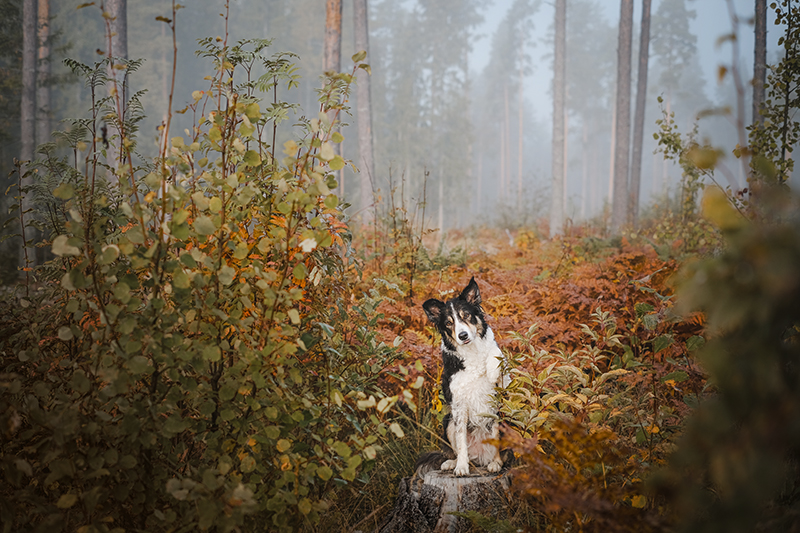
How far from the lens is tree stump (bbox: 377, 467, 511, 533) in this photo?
8.00 ft

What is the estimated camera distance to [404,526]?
2496 mm

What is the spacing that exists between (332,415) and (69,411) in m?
1.15

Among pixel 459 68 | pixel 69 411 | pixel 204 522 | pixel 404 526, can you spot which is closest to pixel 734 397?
pixel 204 522

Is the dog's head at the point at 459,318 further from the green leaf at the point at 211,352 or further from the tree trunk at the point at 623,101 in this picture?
the tree trunk at the point at 623,101

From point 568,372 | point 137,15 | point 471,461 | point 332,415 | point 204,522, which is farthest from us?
point 137,15

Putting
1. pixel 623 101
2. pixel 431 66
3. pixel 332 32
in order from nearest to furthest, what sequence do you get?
pixel 332 32 → pixel 623 101 → pixel 431 66

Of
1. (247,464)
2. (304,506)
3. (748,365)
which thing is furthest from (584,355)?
(748,365)

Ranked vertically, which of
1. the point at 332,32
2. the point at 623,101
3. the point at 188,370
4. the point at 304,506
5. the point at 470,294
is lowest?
the point at 304,506

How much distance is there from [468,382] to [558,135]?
13.0m

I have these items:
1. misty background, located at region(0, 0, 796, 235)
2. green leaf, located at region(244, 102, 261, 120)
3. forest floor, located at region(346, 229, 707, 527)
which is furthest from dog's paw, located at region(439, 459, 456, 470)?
misty background, located at region(0, 0, 796, 235)

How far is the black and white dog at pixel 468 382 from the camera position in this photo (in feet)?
8.94

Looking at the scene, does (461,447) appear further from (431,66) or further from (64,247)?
(431,66)

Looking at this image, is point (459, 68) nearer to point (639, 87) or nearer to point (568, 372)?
point (639, 87)

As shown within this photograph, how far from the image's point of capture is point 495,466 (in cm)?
272
